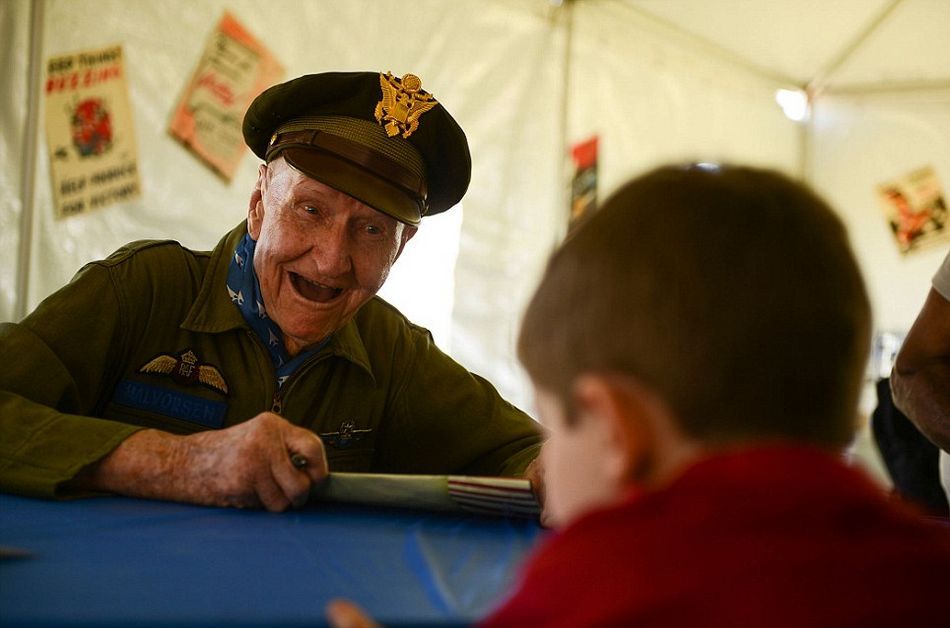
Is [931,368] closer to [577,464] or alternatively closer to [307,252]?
[307,252]

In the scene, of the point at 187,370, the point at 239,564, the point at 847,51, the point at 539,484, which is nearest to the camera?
the point at 239,564

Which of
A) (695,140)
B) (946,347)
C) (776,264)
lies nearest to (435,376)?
(946,347)

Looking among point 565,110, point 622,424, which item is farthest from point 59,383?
point 565,110

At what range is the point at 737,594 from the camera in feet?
1.68

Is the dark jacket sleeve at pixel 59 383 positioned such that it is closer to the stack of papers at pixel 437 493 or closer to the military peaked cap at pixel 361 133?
the stack of papers at pixel 437 493

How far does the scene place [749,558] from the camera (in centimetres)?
52

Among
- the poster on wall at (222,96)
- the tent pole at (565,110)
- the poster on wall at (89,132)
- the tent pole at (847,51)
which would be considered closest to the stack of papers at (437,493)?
the poster on wall at (89,132)

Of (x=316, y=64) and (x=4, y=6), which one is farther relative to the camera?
(x=316, y=64)

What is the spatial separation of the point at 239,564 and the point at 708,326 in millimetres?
501

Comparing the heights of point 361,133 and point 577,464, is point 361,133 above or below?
above

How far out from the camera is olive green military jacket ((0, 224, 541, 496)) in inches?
48.9

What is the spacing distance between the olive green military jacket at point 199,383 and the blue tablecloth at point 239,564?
0.45 feet

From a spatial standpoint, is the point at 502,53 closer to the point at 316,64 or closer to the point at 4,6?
the point at 316,64

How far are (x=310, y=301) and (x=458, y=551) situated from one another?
76cm
